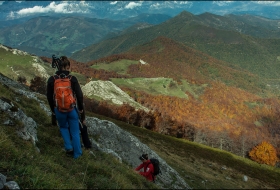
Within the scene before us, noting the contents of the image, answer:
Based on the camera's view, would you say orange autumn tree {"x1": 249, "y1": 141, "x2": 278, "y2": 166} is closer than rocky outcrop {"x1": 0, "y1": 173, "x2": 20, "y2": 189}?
No

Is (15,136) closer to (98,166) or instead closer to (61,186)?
(98,166)

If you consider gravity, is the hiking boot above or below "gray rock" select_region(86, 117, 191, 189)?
above

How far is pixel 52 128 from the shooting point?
1708cm

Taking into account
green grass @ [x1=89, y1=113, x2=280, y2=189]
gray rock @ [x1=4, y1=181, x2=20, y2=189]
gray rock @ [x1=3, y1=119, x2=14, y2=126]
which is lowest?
green grass @ [x1=89, y1=113, x2=280, y2=189]

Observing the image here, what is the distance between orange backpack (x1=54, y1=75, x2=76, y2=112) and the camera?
11.0 metres

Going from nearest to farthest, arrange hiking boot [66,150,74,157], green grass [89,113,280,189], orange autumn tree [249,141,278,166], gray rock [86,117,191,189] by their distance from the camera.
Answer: hiking boot [66,150,74,157]
gray rock [86,117,191,189]
green grass [89,113,280,189]
orange autumn tree [249,141,278,166]

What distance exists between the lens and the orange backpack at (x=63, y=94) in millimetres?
11047

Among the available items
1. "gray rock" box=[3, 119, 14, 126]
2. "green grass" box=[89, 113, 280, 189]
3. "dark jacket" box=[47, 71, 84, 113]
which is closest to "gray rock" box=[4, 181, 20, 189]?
"dark jacket" box=[47, 71, 84, 113]

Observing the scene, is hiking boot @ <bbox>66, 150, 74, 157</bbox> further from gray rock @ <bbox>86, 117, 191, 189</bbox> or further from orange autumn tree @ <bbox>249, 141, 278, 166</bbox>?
orange autumn tree @ <bbox>249, 141, 278, 166</bbox>

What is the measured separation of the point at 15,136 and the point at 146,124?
107327 millimetres

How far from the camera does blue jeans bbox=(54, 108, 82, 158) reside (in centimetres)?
1156

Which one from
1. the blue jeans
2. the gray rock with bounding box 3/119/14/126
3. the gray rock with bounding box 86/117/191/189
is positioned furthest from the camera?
the gray rock with bounding box 86/117/191/189

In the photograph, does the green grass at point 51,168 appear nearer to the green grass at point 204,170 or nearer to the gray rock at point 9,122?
the gray rock at point 9,122

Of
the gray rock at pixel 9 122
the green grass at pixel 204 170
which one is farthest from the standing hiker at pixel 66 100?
the green grass at pixel 204 170
